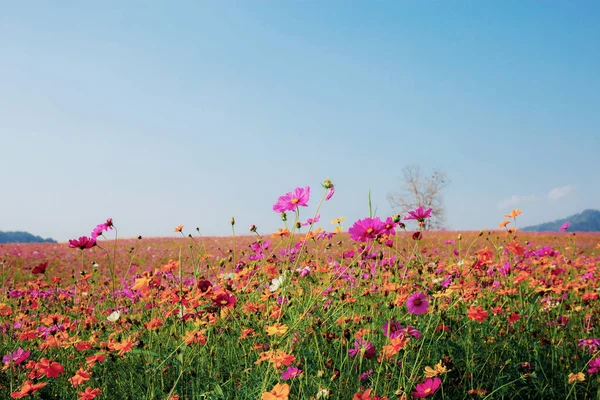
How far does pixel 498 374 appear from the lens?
2891mm

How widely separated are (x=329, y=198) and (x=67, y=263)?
12.5 meters

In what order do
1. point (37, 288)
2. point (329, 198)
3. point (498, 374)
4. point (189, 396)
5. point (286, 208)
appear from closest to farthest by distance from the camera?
point (329, 198)
point (286, 208)
point (189, 396)
point (498, 374)
point (37, 288)

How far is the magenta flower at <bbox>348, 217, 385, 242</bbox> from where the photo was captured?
2.20 meters

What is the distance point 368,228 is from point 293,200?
0.41 metres

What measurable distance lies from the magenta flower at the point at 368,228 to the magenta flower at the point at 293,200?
28 centimetres

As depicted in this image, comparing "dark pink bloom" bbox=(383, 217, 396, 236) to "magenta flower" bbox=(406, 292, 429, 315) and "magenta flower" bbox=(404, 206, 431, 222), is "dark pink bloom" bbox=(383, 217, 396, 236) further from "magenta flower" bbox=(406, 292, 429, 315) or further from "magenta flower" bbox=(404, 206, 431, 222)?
"magenta flower" bbox=(406, 292, 429, 315)

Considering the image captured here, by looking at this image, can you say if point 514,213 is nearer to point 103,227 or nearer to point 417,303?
point 417,303

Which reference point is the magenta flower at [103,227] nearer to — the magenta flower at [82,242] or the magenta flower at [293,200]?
the magenta flower at [82,242]

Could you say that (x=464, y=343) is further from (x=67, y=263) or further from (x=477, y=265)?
(x=67, y=263)

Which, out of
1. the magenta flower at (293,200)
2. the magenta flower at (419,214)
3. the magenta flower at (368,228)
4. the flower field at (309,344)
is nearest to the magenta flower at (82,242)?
the flower field at (309,344)

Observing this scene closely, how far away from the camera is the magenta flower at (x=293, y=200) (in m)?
2.36

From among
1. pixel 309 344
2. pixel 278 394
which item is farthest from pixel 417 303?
pixel 278 394

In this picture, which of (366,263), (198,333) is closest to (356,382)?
(198,333)

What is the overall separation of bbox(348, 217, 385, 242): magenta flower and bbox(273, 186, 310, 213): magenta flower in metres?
0.28
